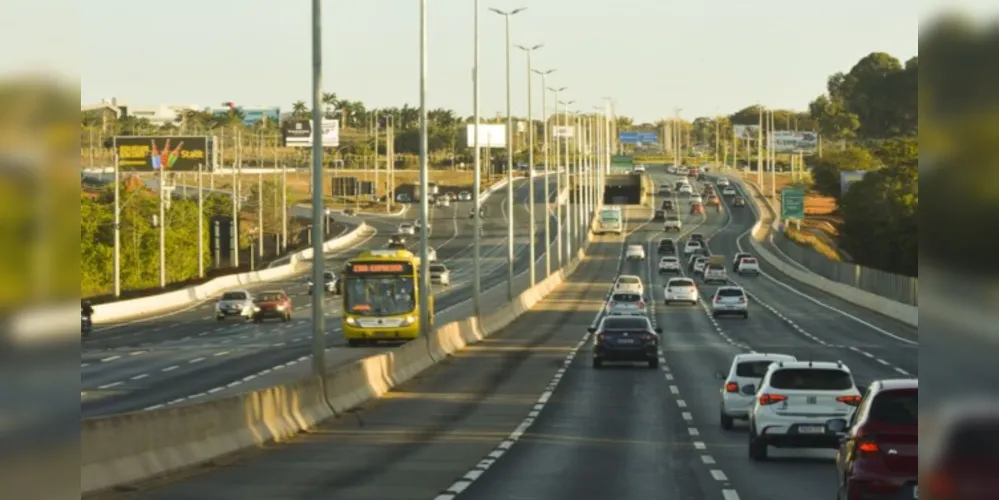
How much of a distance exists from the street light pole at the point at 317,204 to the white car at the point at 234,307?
49796 mm

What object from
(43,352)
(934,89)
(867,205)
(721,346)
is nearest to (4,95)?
(43,352)

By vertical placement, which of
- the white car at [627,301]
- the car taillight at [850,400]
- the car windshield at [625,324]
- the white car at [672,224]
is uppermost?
the car taillight at [850,400]

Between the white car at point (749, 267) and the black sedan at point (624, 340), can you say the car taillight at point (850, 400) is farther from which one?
the white car at point (749, 267)

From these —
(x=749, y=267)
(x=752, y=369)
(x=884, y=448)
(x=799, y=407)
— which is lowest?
(x=749, y=267)

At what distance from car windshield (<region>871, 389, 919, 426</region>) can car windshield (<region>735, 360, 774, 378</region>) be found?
16551mm

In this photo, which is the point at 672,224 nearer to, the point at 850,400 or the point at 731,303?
the point at 731,303

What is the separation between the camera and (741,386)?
3075 centimetres

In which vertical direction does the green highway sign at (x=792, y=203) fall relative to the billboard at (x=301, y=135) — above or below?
below

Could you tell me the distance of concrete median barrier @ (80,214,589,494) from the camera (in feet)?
62.4

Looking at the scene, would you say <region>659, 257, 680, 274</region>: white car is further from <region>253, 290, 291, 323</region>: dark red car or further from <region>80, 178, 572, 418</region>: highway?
<region>253, 290, 291, 323</region>: dark red car

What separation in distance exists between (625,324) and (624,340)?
1.95 ft

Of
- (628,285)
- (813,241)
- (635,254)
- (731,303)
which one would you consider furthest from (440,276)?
(813,241)

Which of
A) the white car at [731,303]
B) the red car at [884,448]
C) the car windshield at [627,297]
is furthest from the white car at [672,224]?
the red car at [884,448]

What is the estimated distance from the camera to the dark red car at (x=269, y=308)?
82438 millimetres
